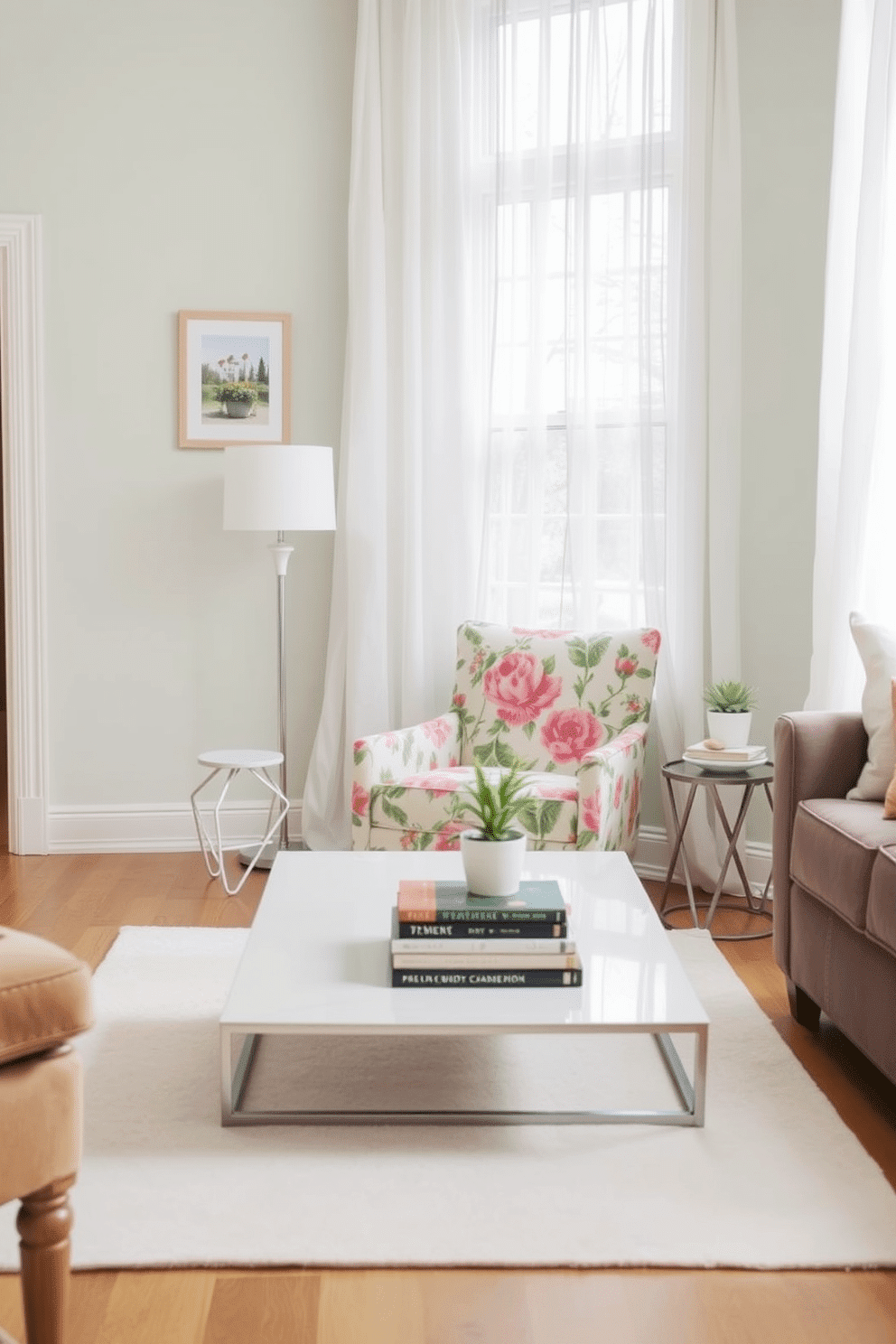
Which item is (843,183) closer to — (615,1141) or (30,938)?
(615,1141)

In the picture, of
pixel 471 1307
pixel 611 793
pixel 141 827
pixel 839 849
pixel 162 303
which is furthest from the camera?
pixel 141 827

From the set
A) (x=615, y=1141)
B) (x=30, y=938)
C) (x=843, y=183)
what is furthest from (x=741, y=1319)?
(x=843, y=183)

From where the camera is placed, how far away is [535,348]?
4.34m

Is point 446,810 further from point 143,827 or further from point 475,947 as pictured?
point 143,827

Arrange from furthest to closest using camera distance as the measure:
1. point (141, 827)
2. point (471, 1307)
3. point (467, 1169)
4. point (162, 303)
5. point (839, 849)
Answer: point (141, 827)
point (162, 303)
point (839, 849)
point (467, 1169)
point (471, 1307)

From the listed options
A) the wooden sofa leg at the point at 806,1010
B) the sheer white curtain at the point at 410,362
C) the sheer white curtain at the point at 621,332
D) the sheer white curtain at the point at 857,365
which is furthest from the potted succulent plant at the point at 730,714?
the sheer white curtain at the point at 410,362

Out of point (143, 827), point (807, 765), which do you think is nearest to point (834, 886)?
point (807, 765)

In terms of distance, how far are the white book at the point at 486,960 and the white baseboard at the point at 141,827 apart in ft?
7.83

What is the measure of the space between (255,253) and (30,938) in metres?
3.33

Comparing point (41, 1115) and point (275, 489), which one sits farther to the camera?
point (275, 489)

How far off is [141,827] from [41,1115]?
125 inches

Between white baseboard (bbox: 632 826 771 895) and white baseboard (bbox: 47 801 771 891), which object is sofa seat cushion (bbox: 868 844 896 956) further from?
white baseboard (bbox: 47 801 771 891)

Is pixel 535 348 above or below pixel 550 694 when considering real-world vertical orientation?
above

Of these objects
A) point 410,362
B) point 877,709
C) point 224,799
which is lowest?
point 224,799
